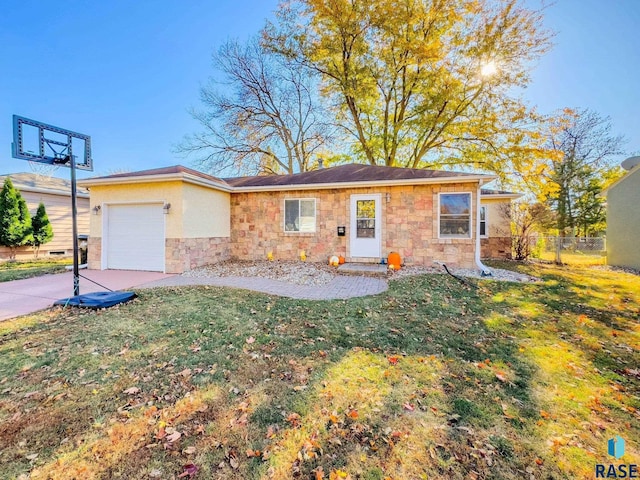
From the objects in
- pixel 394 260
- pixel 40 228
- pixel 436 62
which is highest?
pixel 436 62

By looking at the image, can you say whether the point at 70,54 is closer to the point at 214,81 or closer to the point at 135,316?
the point at 214,81

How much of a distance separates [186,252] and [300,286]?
425cm

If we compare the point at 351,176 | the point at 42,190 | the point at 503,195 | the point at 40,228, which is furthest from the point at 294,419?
the point at 42,190

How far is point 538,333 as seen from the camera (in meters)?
4.29

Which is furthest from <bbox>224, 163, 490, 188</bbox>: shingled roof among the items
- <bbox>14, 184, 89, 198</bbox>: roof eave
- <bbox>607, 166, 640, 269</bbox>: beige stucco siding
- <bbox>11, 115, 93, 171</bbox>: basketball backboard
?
<bbox>14, 184, 89, 198</bbox>: roof eave

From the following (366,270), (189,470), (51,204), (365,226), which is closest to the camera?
(189,470)

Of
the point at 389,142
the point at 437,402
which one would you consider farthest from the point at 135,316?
the point at 389,142

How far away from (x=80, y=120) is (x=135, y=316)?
54.0 ft

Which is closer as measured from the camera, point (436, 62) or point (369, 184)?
point (369, 184)

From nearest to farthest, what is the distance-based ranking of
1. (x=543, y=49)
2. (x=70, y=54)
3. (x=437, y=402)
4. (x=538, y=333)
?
(x=437, y=402) < (x=538, y=333) < (x=70, y=54) < (x=543, y=49)

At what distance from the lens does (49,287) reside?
6832 mm

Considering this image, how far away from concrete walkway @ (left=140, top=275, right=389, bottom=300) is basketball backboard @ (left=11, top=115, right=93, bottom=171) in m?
3.24

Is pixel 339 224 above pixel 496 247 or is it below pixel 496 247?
above

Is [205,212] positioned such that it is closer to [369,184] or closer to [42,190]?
[369,184]
